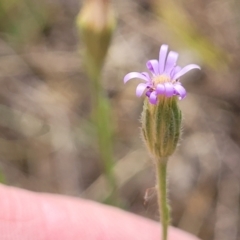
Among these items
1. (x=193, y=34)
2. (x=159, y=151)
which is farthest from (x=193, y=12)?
(x=159, y=151)

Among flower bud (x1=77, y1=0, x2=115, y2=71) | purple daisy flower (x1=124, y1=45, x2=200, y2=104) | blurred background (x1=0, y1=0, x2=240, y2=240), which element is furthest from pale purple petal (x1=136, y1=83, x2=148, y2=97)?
blurred background (x1=0, y1=0, x2=240, y2=240)

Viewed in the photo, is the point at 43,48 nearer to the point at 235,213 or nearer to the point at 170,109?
the point at 235,213

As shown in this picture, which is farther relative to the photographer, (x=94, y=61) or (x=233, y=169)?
(x=233, y=169)

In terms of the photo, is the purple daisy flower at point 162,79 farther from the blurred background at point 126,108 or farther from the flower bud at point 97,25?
the blurred background at point 126,108

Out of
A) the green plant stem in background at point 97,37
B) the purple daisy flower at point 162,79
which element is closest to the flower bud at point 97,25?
the green plant stem in background at point 97,37

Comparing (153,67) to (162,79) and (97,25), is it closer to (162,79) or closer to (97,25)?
(162,79)

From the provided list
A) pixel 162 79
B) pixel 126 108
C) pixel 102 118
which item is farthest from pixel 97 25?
pixel 126 108

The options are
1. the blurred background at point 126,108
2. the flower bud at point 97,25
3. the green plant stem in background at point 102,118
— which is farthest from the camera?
the blurred background at point 126,108
